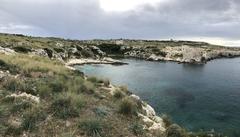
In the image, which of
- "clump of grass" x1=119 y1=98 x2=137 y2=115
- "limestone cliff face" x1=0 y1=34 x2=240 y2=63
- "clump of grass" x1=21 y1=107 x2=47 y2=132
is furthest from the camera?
"limestone cliff face" x1=0 y1=34 x2=240 y2=63

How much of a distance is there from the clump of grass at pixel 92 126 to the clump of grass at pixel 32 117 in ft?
5.91

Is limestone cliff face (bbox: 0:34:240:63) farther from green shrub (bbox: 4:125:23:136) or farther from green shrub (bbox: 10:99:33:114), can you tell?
green shrub (bbox: 4:125:23:136)

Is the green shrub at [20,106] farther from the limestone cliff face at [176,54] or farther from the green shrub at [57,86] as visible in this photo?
the limestone cliff face at [176,54]

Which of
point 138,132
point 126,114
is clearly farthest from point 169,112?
point 138,132

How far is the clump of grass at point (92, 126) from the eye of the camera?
37.1ft

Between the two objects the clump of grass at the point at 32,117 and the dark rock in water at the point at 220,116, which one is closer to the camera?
the clump of grass at the point at 32,117

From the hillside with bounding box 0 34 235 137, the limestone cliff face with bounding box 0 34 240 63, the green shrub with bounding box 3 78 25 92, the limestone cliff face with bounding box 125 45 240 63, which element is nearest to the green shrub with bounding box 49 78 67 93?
the hillside with bounding box 0 34 235 137

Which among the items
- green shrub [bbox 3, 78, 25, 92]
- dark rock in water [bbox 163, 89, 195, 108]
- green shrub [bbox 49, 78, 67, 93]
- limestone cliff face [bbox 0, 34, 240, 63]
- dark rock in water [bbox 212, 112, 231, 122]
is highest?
green shrub [bbox 3, 78, 25, 92]

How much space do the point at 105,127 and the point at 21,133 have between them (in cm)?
343

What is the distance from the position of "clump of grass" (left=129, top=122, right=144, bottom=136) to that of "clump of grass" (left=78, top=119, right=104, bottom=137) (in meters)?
1.42

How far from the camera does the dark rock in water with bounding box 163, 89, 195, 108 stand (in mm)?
33800

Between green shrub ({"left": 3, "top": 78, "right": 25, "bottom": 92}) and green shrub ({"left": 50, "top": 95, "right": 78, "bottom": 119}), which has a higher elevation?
green shrub ({"left": 3, "top": 78, "right": 25, "bottom": 92})

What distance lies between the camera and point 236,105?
109 ft

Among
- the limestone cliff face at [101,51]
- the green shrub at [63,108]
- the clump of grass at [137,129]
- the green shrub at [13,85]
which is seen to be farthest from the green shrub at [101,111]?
the limestone cliff face at [101,51]
